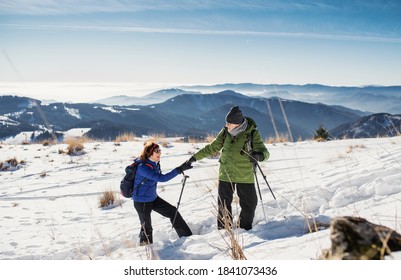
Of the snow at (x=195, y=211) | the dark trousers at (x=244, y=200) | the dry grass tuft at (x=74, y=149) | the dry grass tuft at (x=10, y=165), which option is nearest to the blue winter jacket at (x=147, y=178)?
the snow at (x=195, y=211)

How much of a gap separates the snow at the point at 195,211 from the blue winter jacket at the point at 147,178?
0.64 metres

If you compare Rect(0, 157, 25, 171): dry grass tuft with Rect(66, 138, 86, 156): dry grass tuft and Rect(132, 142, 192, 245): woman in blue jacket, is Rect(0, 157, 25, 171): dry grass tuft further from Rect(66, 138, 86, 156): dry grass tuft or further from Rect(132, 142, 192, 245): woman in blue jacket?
Rect(132, 142, 192, 245): woman in blue jacket

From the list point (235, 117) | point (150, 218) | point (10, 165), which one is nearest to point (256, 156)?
point (235, 117)

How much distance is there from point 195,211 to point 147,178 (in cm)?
129

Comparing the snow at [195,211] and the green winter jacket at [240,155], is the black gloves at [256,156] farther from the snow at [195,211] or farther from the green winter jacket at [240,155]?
the snow at [195,211]

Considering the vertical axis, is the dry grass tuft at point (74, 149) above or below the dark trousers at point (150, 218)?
above

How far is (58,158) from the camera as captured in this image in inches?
433

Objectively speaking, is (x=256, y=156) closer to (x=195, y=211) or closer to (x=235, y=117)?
(x=235, y=117)

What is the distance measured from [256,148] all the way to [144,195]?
5.83 feet

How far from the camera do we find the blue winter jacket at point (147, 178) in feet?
13.9

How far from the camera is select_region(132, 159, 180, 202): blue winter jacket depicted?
4.25 meters

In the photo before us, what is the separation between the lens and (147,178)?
171 inches

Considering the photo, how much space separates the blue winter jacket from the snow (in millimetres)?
641
